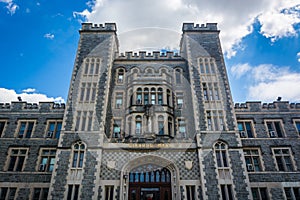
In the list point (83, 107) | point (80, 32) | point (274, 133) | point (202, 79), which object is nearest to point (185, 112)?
point (202, 79)

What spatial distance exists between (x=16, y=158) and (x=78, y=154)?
21.0 feet

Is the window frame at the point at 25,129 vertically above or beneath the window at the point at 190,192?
above

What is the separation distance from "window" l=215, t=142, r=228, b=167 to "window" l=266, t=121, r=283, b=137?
18.7 feet

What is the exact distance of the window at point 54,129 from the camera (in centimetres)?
2071

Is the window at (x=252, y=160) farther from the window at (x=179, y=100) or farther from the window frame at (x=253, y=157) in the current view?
the window at (x=179, y=100)

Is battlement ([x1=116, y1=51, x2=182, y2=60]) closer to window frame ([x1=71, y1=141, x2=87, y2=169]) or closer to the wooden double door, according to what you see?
window frame ([x1=71, y1=141, x2=87, y2=169])

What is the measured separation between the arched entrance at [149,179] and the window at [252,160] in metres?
6.77

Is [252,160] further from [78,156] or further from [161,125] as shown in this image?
[78,156]

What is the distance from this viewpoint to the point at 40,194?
59.1 feet

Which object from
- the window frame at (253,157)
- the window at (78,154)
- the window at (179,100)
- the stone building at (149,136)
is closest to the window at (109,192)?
the stone building at (149,136)

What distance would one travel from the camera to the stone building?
1734 centimetres

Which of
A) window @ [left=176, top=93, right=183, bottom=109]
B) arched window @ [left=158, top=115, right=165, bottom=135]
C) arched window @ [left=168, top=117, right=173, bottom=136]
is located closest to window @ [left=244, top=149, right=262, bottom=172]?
arched window @ [left=168, top=117, right=173, bottom=136]

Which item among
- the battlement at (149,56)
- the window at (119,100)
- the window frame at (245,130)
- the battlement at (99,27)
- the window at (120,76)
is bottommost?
the window frame at (245,130)

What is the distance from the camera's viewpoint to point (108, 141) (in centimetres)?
1889
